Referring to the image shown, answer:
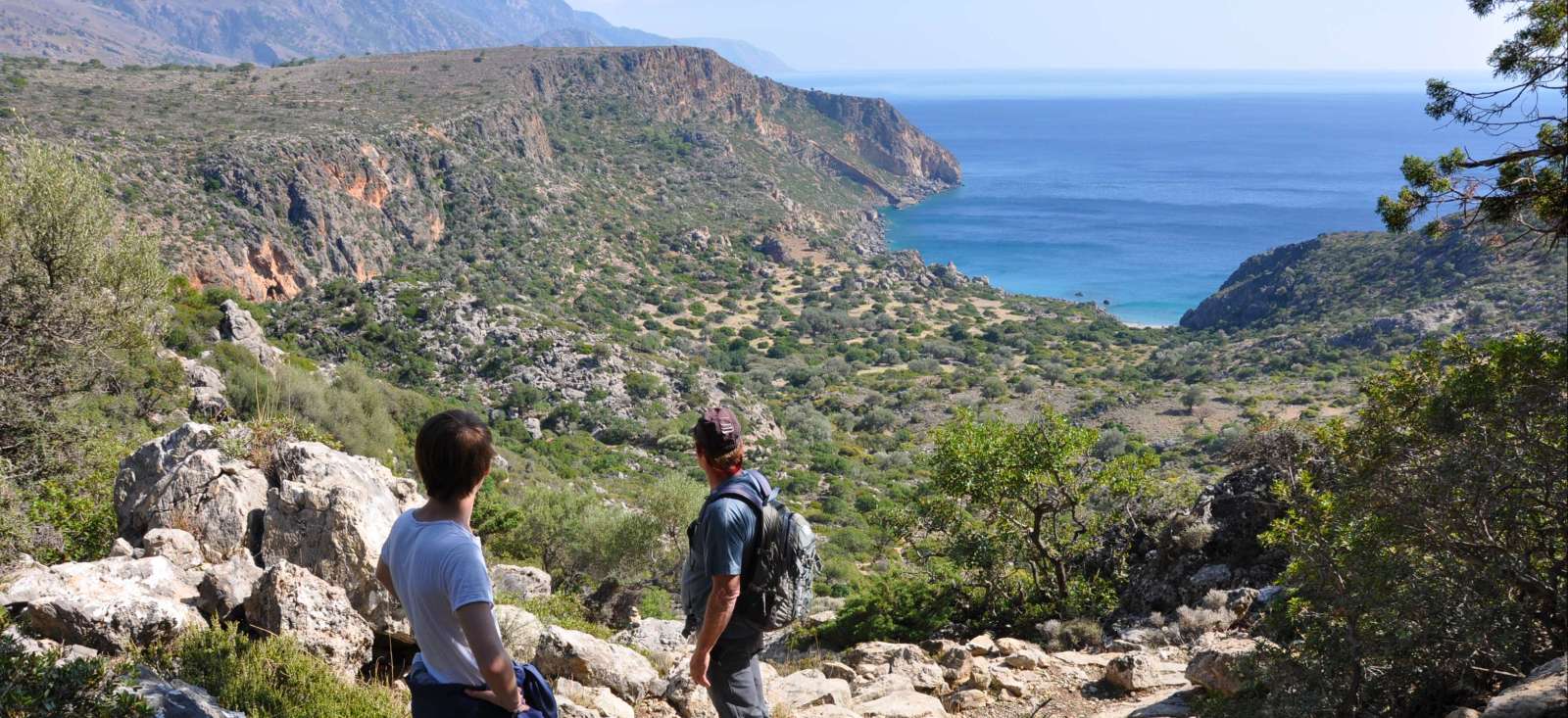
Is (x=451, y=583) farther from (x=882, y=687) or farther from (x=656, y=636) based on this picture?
(x=656, y=636)

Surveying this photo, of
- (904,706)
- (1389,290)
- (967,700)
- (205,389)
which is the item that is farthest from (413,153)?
(1389,290)

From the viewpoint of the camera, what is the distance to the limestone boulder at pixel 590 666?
18.7ft

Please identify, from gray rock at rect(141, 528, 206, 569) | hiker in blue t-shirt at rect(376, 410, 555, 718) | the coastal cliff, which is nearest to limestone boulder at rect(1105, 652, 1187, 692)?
hiker in blue t-shirt at rect(376, 410, 555, 718)

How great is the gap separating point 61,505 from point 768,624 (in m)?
7.02

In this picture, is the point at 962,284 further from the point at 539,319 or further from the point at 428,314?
the point at 428,314

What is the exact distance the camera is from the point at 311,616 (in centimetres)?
488

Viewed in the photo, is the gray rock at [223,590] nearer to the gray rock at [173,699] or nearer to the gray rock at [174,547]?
the gray rock at [174,547]

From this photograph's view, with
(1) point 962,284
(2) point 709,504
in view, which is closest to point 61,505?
(2) point 709,504

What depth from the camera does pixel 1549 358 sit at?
415 cm

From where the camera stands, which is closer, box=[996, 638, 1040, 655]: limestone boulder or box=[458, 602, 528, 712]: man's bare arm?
box=[458, 602, 528, 712]: man's bare arm

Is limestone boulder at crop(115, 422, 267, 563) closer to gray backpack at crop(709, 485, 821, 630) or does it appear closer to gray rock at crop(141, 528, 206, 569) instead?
gray rock at crop(141, 528, 206, 569)

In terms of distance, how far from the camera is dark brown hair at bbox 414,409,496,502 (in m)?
2.59

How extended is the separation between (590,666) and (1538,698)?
497 cm

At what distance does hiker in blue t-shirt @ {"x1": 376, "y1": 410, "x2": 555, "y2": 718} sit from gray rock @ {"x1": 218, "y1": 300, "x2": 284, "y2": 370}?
20402 mm
